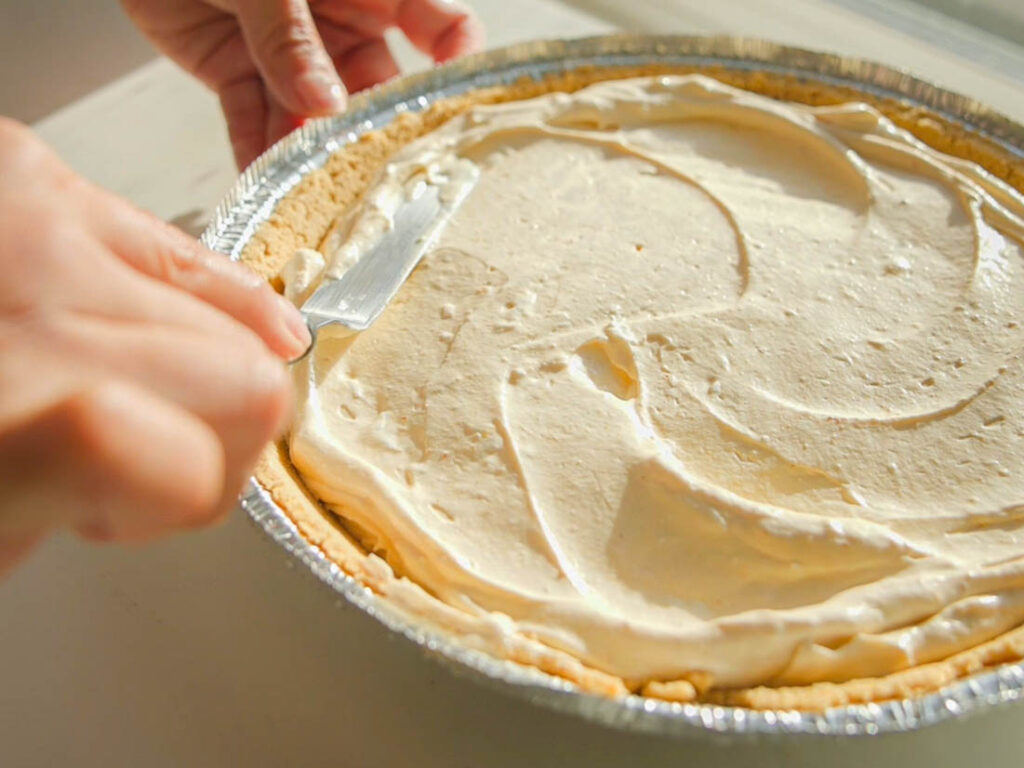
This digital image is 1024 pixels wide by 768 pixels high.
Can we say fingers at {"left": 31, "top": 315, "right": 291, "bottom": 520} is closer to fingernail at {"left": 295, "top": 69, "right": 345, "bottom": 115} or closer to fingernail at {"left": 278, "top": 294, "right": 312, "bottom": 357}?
fingernail at {"left": 278, "top": 294, "right": 312, "bottom": 357}

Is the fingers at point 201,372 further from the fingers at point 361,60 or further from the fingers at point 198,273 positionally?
the fingers at point 361,60

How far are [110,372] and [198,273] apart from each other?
25cm

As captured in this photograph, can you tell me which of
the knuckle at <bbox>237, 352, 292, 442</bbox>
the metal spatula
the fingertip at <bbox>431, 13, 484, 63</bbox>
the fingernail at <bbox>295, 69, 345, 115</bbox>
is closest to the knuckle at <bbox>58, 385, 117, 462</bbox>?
the knuckle at <bbox>237, 352, 292, 442</bbox>

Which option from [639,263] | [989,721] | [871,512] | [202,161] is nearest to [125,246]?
[639,263]

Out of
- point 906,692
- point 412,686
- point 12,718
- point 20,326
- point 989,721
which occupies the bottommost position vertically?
point 12,718

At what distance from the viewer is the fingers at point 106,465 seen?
813 mm

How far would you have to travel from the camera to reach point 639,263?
65.4 inches

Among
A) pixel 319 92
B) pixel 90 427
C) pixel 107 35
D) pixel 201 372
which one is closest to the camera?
pixel 90 427

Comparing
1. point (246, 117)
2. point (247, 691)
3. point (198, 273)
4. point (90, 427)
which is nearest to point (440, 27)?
point (246, 117)

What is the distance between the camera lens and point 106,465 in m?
0.83

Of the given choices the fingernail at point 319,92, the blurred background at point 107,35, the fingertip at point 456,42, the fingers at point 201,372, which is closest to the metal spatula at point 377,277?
the fingernail at point 319,92

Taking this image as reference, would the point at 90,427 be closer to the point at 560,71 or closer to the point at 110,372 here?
the point at 110,372

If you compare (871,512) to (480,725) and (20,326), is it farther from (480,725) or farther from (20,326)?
(20,326)

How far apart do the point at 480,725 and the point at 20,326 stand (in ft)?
2.53
